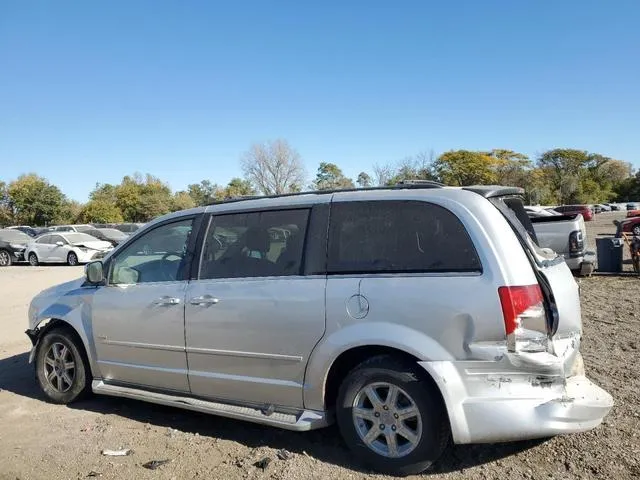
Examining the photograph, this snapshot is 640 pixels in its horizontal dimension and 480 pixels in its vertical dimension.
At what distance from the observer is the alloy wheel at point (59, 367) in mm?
4888

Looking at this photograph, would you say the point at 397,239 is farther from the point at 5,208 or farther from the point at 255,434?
the point at 5,208

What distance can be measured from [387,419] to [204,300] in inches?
64.1

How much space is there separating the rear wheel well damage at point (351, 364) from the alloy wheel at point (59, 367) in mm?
2705

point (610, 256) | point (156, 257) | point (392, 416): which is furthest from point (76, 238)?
point (392, 416)

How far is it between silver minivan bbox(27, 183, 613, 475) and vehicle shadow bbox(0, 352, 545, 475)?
23cm

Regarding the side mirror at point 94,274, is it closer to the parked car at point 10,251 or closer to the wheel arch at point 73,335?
the wheel arch at point 73,335

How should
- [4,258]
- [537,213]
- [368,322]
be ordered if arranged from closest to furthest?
[368,322] < [537,213] < [4,258]

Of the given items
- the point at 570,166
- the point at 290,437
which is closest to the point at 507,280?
the point at 290,437

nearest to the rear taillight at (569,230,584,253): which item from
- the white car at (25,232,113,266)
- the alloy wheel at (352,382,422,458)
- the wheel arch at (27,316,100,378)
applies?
the alloy wheel at (352,382,422,458)

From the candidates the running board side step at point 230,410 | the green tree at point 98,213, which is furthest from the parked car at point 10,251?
the green tree at point 98,213

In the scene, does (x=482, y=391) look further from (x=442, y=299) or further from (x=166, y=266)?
(x=166, y=266)

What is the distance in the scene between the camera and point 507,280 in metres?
3.04

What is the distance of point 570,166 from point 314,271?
11204 cm

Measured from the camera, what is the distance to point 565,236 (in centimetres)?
1085
